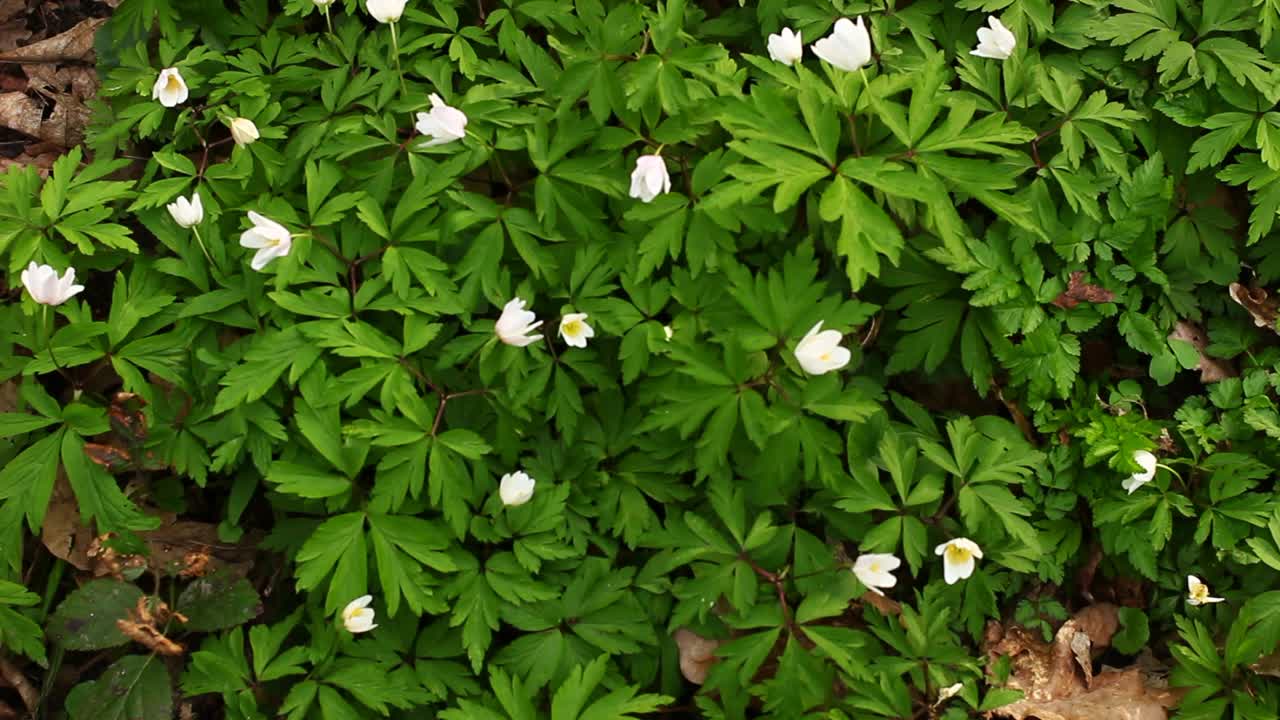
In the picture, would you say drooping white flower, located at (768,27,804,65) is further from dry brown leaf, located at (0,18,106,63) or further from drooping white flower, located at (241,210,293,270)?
dry brown leaf, located at (0,18,106,63)

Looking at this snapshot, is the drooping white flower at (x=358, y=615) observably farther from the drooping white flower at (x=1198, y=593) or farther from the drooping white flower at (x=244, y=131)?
the drooping white flower at (x=1198, y=593)

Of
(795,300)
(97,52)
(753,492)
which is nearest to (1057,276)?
(795,300)

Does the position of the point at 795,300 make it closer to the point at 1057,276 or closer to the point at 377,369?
the point at 1057,276

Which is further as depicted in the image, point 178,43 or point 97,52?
point 97,52

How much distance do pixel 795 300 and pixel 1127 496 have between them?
52.9 inches

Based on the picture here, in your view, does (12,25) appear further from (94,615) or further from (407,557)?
(407,557)

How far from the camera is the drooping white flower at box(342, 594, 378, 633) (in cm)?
268

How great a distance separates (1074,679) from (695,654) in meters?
1.27

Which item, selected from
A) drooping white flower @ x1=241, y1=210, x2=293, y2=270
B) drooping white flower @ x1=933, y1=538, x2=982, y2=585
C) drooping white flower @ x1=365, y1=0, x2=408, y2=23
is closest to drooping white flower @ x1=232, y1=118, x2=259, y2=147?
drooping white flower @ x1=241, y1=210, x2=293, y2=270

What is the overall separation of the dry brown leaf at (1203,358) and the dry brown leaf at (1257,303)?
159 mm

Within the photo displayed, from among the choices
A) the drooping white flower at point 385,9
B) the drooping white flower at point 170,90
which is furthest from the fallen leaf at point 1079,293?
the drooping white flower at point 170,90

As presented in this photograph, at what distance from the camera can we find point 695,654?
307 centimetres

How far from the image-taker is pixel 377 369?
2848 mm

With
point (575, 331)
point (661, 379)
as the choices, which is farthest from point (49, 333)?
point (661, 379)
